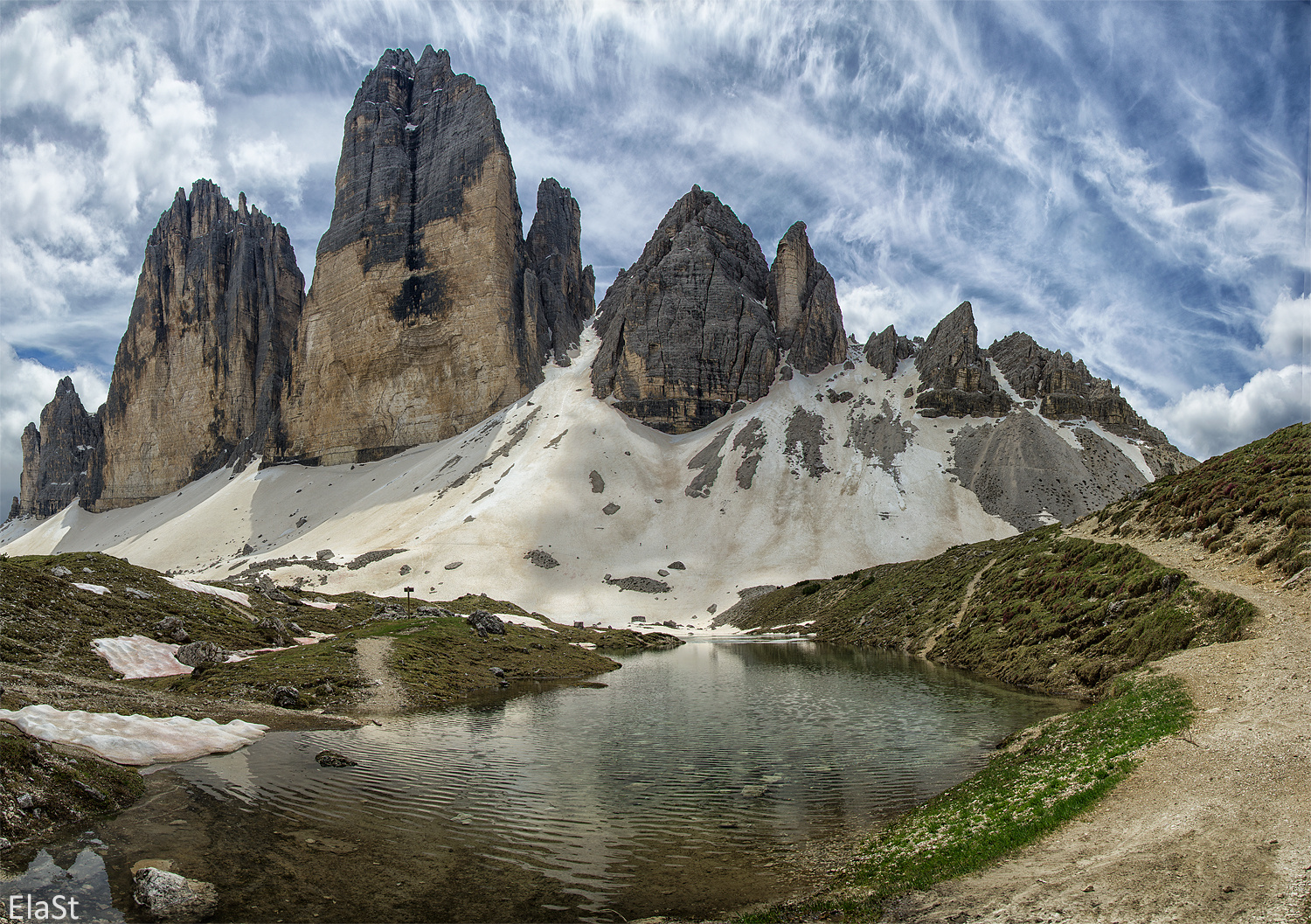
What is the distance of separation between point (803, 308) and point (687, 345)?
33565 millimetres

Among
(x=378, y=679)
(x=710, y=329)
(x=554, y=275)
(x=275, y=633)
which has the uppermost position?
(x=554, y=275)

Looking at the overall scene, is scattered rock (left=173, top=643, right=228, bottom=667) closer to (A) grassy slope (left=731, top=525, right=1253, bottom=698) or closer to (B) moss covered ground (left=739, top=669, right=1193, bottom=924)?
(B) moss covered ground (left=739, top=669, right=1193, bottom=924)

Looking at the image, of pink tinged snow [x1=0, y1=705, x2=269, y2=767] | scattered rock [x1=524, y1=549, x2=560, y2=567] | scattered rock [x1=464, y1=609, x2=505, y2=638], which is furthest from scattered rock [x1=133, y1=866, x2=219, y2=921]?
→ scattered rock [x1=524, y1=549, x2=560, y2=567]

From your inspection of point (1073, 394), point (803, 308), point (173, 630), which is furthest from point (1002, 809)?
point (803, 308)

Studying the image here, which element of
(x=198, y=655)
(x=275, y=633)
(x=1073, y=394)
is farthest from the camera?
(x=1073, y=394)

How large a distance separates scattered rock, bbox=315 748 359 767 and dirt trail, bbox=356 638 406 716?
8.74 m

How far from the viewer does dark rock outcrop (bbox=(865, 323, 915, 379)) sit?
150m

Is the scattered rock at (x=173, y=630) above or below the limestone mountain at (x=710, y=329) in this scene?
below

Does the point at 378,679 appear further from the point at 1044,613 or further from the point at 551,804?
the point at 1044,613

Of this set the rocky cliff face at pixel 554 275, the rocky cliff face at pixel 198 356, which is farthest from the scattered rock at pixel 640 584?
the rocky cliff face at pixel 198 356

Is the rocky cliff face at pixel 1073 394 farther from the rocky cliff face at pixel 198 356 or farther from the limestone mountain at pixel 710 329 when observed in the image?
the rocky cliff face at pixel 198 356

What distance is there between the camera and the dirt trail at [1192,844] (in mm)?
7664

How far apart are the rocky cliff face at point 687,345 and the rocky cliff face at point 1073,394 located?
50498 millimetres

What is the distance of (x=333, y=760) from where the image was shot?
60.5 feet
